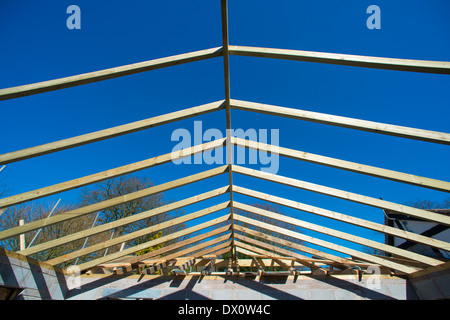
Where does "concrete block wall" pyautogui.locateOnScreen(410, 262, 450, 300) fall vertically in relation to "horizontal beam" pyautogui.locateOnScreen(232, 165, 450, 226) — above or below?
below

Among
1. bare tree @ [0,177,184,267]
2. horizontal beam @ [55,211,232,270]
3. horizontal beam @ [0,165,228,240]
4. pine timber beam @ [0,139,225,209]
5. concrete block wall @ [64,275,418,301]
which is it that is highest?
pine timber beam @ [0,139,225,209]

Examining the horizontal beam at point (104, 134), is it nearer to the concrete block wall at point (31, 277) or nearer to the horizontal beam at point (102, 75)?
the horizontal beam at point (102, 75)

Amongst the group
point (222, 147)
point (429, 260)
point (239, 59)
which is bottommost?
point (429, 260)

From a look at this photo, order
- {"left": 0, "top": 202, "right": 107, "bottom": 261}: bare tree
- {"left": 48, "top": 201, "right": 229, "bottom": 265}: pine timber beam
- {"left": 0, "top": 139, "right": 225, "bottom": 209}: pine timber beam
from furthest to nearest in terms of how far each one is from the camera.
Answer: {"left": 0, "top": 202, "right": 107, "bottom": 261}: bare tree → {"left": 48, "top": 201, "right": 229, "bottom": 265}: pine timber beam → {"left": 0, "top": 139, "right": 225, "bottom": 209}: pine timber beam

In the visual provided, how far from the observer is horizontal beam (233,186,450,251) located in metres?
4.25

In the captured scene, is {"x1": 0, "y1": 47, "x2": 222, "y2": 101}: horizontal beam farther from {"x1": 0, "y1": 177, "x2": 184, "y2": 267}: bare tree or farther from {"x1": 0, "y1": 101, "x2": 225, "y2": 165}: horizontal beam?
{"x1": 0, "y1": 177, "x2": 184, "y2": 267}: bare tree

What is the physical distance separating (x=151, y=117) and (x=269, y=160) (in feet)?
8.55

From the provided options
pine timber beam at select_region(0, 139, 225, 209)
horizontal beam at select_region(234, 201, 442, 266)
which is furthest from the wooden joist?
pine timber beam at select_region(0, 139, 225, 209)

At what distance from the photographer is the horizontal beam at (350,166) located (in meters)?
3.29

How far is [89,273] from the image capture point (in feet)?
22.1

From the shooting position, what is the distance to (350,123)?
3246 millimetres

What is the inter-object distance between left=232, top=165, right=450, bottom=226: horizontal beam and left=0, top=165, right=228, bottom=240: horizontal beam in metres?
Result: 0.80
